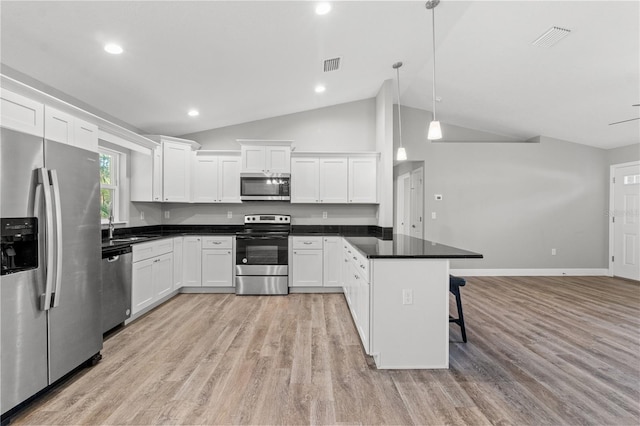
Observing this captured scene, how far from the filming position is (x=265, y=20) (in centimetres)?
263

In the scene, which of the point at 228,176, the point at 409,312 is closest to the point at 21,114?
the point at 409,312

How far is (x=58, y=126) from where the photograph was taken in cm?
213

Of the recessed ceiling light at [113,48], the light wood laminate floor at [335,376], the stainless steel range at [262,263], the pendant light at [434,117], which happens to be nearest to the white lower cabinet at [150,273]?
the light wood laminate floor at [335,376]

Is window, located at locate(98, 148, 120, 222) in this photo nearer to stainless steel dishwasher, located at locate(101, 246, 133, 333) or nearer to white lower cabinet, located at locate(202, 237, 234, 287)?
stainless steel dishwasher, located at locate(101, 246, 133, 333)

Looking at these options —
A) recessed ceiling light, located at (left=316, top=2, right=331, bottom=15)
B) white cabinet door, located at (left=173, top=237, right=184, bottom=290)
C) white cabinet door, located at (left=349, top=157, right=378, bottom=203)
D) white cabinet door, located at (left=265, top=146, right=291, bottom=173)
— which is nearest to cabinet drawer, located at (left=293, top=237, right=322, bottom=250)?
white cabinet door, located at (left=349, top=157, right=378, bottom=203)

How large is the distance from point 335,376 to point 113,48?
329 cm

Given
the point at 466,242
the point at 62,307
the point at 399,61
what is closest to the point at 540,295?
the point at 466,242

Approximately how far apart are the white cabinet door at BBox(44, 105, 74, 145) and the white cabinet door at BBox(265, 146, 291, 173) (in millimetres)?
2745

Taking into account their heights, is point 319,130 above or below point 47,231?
above

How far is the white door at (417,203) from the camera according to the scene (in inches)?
235

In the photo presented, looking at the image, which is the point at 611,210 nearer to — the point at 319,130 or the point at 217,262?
the point at 319,130

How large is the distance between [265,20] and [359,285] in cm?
255

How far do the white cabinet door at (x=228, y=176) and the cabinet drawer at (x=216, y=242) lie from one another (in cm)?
68

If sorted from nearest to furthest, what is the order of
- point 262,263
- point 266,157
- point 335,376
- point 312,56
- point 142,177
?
point 335,376
point 312,56
point 142,177
point 262,263
point 266,157
